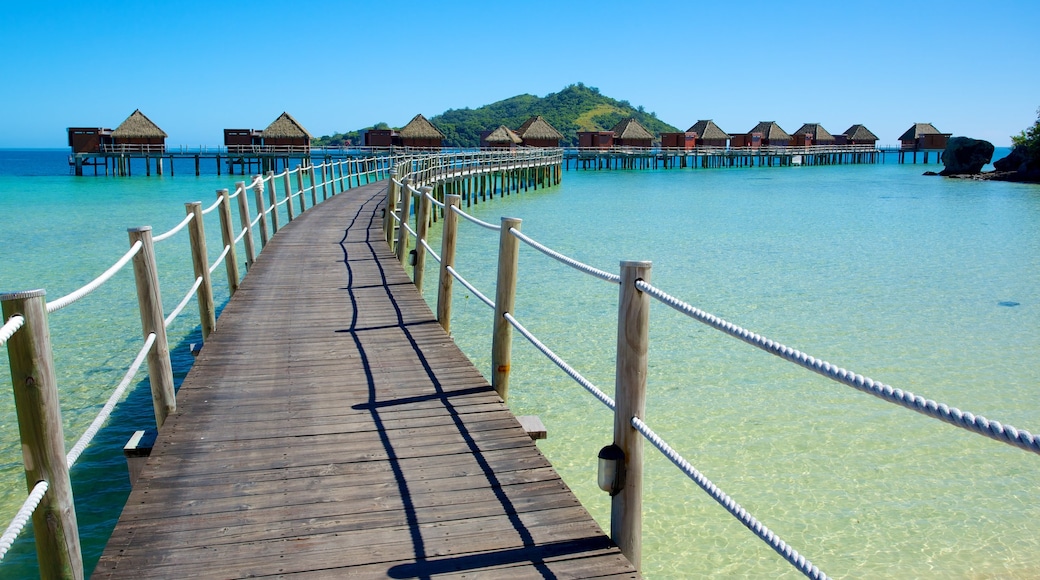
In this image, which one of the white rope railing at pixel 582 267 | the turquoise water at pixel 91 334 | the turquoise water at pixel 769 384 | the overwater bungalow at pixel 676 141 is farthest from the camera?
the overwater bungalow at pixel 676 141

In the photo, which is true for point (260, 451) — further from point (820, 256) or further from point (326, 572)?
point (820, 256)

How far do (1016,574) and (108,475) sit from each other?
613 cm

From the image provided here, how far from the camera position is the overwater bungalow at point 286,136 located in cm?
6028

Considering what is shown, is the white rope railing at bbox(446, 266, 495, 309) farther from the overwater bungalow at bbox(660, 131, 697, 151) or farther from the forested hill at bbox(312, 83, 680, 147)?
the forested hill at bbox(312, 83, 680, 147)

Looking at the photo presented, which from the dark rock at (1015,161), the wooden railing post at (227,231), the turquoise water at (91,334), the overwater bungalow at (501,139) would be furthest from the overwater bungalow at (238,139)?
the wooden railing post at (227,231)

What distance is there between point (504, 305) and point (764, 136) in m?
87.2

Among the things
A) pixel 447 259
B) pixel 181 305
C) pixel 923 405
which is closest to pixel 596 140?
pixel 447 259

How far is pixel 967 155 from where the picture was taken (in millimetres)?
61094

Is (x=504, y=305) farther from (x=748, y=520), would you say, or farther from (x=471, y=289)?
(x=748, y=520)

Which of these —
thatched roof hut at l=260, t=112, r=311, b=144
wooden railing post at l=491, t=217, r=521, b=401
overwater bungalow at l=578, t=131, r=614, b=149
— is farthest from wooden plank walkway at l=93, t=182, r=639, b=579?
overwater bungalow at l=578, t=131, r=614, b=149

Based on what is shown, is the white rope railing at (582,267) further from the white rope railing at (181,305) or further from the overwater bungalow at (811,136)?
the overwater bungalow at (811,136)

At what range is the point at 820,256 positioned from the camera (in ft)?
61.6

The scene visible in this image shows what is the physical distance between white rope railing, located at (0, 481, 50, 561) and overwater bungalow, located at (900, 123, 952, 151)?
104016 millimetres

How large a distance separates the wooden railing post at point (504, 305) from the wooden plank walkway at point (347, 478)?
15cm
